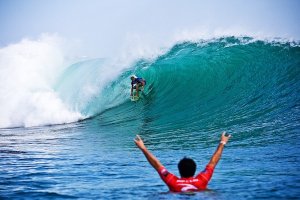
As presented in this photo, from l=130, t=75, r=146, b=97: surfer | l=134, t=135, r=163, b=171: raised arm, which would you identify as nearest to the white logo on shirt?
l=134, t=135, r=163, b=171: raised arm

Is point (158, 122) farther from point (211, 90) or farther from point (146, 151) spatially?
point (146, 151)

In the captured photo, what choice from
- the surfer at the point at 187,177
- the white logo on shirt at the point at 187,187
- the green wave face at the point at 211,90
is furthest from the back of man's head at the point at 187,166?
the green wave face at the point at 211,90

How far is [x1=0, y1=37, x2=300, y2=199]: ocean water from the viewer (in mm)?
4734

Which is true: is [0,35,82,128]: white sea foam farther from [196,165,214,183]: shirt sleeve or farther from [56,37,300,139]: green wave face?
[196,165,214,183]: shirt sleeve

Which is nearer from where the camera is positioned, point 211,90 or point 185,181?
point 185,181

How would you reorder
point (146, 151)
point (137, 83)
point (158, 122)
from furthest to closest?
point (137, 83)
point (158, 122)
point (146, 151)

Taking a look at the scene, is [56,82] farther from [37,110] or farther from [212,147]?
[212,147]

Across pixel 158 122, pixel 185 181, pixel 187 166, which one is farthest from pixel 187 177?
pixel 158 122

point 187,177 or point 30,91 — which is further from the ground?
point 30,91

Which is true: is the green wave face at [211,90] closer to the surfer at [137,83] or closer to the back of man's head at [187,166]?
the surfer at [137,83]

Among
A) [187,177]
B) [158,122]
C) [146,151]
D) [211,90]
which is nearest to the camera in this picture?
[146,151]

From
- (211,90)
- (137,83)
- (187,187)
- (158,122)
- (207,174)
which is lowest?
(187,187)

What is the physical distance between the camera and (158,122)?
36.0 feet

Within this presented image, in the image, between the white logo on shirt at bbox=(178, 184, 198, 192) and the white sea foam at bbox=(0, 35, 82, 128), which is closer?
the white logo on shirt at bbox=(178, 184, 198, 192)
